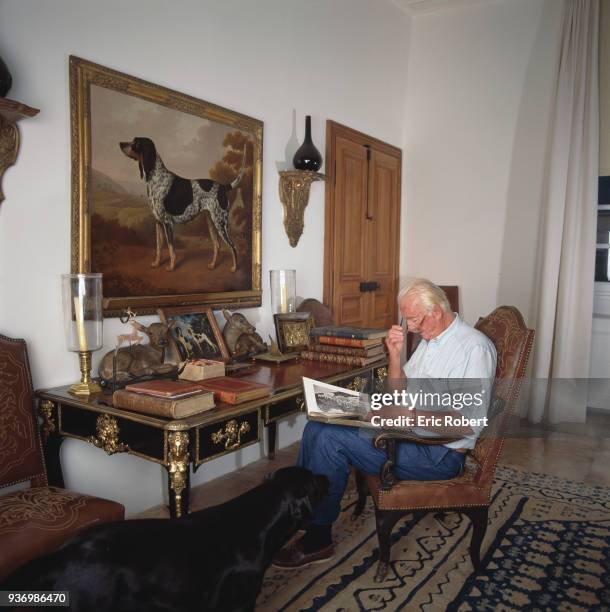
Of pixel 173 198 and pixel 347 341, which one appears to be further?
pixel 347 341

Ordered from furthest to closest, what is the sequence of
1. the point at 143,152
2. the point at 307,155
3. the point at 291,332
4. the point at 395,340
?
the point at 307,155
the point at 291,332
the point at 143,152
the point at 395,340

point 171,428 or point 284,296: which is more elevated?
point 284,296

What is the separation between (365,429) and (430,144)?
150 inches

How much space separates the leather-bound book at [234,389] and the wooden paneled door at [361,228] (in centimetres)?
210

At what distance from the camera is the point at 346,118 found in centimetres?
475

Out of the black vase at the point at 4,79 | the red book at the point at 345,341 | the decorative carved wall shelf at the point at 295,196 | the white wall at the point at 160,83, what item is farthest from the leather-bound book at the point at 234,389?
the decorative carved wall shelf at the point at 295,196

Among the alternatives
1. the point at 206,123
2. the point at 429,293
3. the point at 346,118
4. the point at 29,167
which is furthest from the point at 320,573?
the point at 346,118

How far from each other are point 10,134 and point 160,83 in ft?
3.13

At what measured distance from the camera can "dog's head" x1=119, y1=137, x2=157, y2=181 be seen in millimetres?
2963

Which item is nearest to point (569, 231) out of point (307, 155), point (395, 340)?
point (307, 155)

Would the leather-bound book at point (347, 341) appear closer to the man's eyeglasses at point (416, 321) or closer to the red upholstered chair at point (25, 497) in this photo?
the man's eyeglasses at point (416, 321)

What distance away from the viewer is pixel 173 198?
322 centimetres

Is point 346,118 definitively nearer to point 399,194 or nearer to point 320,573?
point 399,194

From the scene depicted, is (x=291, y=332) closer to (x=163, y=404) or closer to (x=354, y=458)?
(x=354, y=458)
